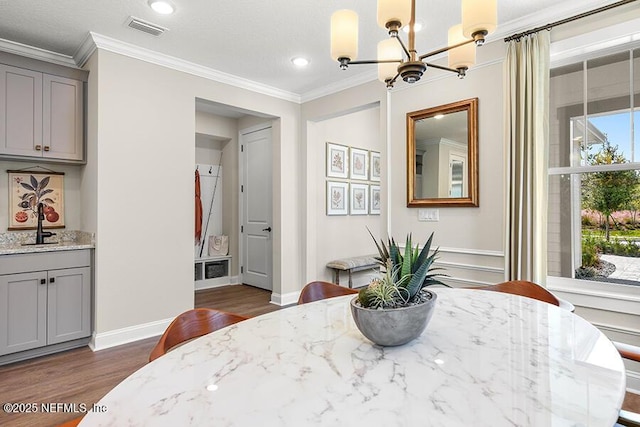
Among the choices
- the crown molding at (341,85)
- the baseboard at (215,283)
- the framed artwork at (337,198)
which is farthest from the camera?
the baseboard at (215,283)

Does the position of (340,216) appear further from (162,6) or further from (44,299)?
(44,299)

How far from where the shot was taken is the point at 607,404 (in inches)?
30.7

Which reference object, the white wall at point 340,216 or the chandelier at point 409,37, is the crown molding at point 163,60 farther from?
the chandelier at point 409,37

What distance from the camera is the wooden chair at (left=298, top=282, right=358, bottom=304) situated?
1954 mm

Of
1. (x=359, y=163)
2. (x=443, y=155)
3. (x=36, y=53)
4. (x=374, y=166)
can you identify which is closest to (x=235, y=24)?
(x=36, y=53)

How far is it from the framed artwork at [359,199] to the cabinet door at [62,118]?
3.50 m

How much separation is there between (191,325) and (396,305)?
32.5 inches

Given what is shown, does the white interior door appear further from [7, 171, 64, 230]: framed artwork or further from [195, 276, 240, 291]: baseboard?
[7, 171, 64, 230]: framed artwork

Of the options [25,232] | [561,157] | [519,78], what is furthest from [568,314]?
[25,232]

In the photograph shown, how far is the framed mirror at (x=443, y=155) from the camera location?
120 inches

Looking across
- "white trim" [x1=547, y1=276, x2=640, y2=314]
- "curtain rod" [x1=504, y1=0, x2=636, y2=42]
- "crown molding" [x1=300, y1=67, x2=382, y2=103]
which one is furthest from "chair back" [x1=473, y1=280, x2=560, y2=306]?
"crown molding" [x1=300, y1=67, x2=382, y2=103]

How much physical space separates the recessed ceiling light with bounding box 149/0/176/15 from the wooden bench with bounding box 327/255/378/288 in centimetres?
344

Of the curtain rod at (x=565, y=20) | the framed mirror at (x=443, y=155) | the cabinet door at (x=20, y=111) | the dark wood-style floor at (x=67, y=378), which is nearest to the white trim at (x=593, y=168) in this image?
the framed mirror at (x=443, y=155)

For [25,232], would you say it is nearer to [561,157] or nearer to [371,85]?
[371,85]
